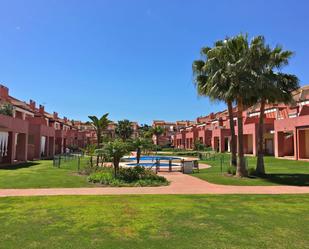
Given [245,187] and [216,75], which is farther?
[216,75]

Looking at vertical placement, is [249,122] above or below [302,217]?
above

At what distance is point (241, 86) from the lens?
20281 mm

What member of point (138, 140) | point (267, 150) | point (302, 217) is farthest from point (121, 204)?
point (267, 150)

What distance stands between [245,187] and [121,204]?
826 centimetres

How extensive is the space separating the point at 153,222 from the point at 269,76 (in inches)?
613

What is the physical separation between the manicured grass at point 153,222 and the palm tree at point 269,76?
9218 millimetres

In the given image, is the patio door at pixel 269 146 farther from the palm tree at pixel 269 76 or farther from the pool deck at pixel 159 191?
the pool deck at pixel 159 191

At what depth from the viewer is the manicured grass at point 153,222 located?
7.35 m

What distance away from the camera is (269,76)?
21.4 m

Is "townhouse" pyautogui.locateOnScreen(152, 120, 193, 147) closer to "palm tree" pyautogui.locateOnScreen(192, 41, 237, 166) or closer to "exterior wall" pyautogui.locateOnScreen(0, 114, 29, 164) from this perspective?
"exterior wall" pyautogui.locateOnScreen(0, 114, 29, 164)

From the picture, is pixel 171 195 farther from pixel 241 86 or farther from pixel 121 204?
pixel 241 86

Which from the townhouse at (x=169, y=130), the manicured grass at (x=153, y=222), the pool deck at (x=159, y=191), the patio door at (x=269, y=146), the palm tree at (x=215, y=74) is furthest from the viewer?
the townhouse at (x=169, y=130)

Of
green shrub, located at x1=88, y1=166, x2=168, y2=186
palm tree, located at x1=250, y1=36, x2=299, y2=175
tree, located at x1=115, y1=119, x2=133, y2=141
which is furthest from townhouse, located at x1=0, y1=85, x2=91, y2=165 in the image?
tree, located at x1=115, y1=119, x2=133, y2=141

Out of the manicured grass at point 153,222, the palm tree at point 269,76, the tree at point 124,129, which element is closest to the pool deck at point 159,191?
the manicured grass at point 153,222
